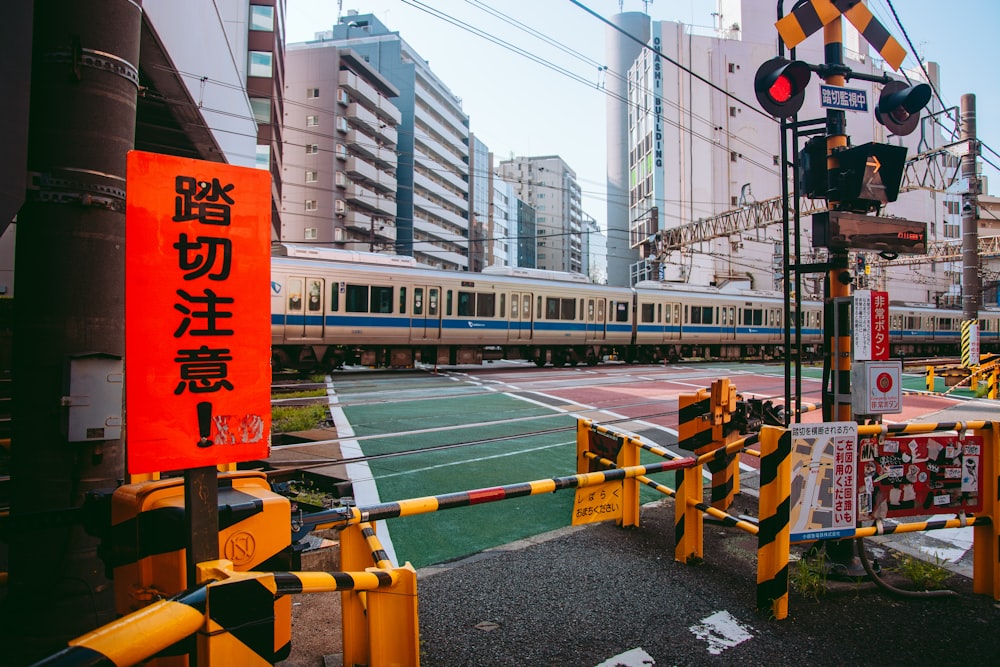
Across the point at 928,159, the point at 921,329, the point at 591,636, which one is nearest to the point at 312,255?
the point at 591,636

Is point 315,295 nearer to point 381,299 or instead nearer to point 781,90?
Result: point 381,299

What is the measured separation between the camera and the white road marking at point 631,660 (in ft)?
9.71

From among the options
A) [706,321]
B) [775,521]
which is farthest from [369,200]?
[775,521]

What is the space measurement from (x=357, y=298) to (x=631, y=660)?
49.5 ft

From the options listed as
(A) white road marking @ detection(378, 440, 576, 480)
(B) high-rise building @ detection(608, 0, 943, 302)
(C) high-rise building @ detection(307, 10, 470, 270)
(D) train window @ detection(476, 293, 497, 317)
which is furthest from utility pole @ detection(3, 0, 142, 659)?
(C) high-rise building @ detection(307, 10, 470, 270)

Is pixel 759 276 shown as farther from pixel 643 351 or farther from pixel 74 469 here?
pixel 74 469

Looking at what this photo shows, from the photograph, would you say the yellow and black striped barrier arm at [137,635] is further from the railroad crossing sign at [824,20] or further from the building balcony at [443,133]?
the building balcony at [443,133]

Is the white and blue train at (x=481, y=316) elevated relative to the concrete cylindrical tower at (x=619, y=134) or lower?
lower

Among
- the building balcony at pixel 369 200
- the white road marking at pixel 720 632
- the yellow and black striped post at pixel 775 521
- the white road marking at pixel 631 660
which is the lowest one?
the white road marking at pixel 720 632

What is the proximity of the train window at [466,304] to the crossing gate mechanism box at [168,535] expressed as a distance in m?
16.6

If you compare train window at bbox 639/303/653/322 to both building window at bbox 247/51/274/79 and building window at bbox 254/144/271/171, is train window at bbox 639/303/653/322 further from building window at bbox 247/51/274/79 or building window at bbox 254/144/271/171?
building window at bbox 247/51/274/79

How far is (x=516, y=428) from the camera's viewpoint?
9.10 metres

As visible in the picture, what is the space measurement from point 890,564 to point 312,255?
50.1 feet

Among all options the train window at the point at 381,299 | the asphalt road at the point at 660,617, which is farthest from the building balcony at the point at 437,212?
the asphalt road at the point at 660,617
